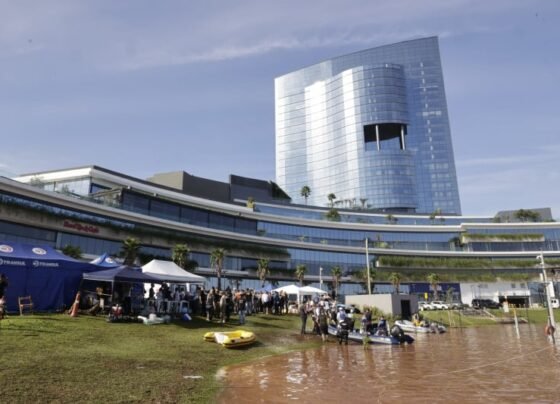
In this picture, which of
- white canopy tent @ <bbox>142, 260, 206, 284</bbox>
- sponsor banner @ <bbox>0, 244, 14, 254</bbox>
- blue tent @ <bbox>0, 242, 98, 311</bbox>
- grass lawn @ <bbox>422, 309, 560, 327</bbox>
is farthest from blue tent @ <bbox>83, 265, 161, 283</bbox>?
grass lawn @ <bbox>422, 309, 560, 327</bbox>

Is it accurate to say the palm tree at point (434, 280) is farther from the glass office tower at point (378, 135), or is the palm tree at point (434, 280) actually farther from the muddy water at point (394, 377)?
the glass office tower at point (378, 135)

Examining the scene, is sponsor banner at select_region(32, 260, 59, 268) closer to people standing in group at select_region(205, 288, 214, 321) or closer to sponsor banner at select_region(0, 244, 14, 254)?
sponsor banner at select_region(0, 244, 14, 254)

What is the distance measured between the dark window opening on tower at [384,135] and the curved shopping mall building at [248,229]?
5972 centimetres

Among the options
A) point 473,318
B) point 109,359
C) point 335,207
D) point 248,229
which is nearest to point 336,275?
point 248,229

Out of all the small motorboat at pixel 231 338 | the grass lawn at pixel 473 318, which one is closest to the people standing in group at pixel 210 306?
the small motorboat at pixel 231 338

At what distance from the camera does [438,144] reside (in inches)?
5955

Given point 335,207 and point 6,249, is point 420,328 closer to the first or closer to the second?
point 6,249

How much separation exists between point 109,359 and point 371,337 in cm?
1549

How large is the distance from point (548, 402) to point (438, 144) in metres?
151

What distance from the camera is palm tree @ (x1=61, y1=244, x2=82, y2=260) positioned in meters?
41.5

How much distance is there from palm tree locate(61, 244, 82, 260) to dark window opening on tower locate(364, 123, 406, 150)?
119406mm

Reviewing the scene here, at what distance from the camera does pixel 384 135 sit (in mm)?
151875

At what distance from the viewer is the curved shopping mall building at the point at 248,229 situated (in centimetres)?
4462

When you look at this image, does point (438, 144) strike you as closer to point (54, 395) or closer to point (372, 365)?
point (372, 365)
